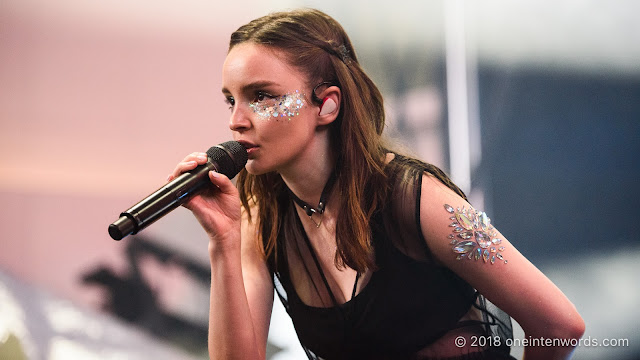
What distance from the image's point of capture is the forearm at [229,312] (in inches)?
47.7

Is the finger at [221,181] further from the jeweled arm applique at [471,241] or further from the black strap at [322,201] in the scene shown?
the jeweled arm applique at [471,241]

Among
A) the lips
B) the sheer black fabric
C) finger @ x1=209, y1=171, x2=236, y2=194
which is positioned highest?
the lips

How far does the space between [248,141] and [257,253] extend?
0.39m

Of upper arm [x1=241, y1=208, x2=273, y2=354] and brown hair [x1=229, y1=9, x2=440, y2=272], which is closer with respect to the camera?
brown hair [x1=229, y1=9, x2=440, y2=272]

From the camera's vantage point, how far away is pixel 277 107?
1.18 m

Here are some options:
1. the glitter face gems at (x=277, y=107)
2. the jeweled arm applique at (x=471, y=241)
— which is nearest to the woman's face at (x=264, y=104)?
the glitter face gems at (x=277, y=107)

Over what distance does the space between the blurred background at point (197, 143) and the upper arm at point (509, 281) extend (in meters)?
0.83

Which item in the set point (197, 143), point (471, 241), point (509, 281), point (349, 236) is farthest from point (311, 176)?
point (197, 143)

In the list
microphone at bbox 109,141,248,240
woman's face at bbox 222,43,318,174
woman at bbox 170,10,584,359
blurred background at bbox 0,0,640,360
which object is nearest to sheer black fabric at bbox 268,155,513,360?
woman at bbox 170,10,584,359

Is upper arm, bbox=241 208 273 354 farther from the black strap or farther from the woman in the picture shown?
the black strap

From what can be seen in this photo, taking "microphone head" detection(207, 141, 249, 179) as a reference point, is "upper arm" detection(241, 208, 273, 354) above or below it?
below

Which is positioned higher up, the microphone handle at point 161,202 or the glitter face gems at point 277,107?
the glitter face gems at point 277,107

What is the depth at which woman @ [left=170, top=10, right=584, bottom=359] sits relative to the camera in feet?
3.88

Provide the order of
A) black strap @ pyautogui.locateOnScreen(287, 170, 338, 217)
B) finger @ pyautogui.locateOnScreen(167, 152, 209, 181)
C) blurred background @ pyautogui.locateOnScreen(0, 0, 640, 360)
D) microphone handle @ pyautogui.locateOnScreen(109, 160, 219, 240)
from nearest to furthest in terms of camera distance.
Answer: microphone handle @ pyautogui.locateOnScreen(109, 160, 219, 240) → finger @ pyautogui.locateOnScreen(167, 152, 209, 181) → black strap @ pyautogui.locateOnScreen(287, 170, 338, 217) → blurred background @ pyautogui.locateOnScreen(0, 0, 640, 360)
